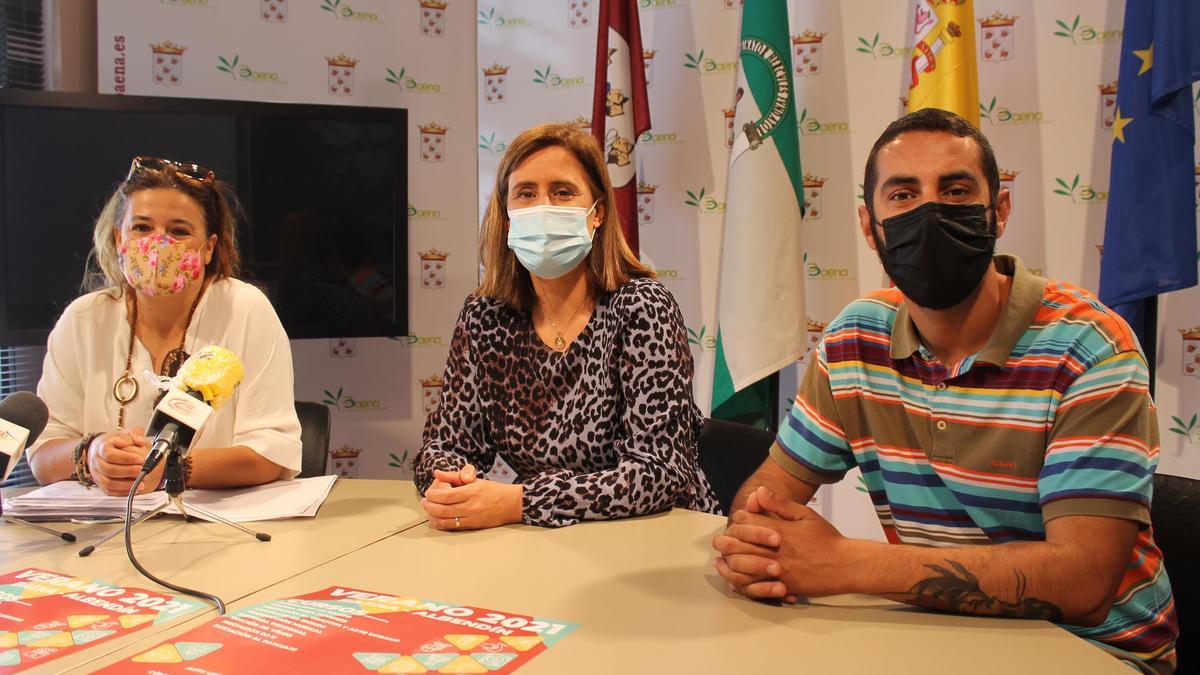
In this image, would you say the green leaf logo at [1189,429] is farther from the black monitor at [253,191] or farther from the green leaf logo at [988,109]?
the black monitor at [253,191]

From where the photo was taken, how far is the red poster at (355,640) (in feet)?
3.09

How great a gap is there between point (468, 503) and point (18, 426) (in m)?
0.74

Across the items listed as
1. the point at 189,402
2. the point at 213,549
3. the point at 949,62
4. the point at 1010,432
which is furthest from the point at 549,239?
the point at 949,62

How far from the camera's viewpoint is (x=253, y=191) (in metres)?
3.06

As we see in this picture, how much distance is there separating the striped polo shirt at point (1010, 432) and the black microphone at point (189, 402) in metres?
1.03

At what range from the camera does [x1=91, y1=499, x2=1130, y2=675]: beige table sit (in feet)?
3.18

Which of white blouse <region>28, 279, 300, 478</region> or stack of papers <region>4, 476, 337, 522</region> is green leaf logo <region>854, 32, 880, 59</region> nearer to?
white blouse <region>28, 279, 300, 478</region>

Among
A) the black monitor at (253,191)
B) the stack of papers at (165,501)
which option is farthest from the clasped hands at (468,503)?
the black monitor at (253,191)

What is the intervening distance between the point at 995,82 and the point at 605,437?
2.13m

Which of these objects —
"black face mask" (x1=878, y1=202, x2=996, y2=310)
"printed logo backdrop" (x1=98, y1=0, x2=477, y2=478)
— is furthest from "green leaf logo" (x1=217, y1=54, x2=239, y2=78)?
"black face mask" (x1=878, y1=202, x2=996, y2=310)

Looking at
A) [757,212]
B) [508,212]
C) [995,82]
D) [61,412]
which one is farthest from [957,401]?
[995,82]

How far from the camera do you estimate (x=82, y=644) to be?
3.31 feet

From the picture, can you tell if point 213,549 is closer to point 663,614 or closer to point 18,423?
point 18,423

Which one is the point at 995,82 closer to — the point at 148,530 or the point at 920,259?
the point at 920,259
